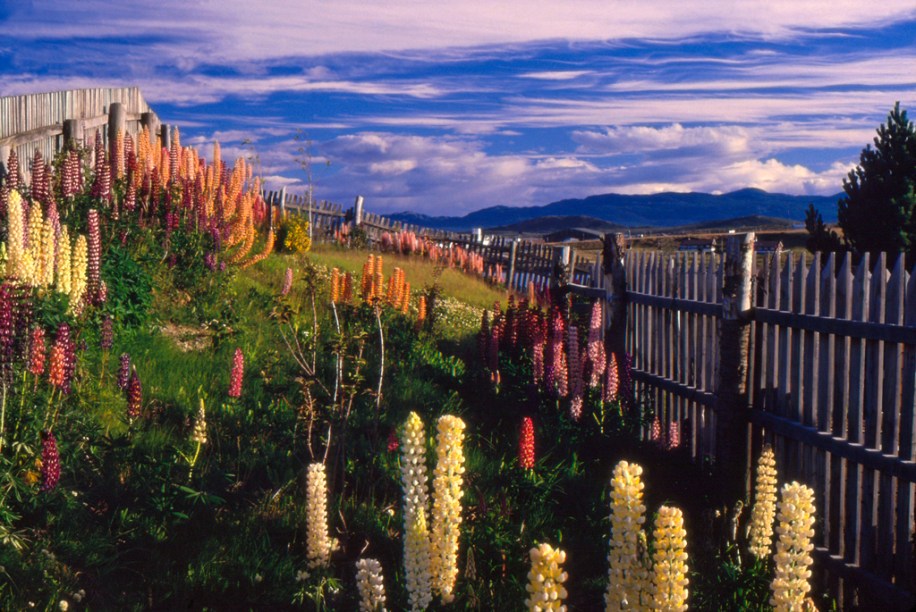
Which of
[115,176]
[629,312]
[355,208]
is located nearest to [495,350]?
[629,312]

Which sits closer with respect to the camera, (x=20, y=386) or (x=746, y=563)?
(x=746, y=563)

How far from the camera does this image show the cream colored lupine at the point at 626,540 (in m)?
2.69

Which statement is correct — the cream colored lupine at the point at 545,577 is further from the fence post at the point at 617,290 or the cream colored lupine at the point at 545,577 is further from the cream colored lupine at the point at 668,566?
the fence post at the point at 617,290

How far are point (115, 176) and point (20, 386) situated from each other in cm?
568

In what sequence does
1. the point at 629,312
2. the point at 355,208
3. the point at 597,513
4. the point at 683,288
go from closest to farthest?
the point at 597,513 → the point at 683,288 → the point at 629,312 → the point at 355,208

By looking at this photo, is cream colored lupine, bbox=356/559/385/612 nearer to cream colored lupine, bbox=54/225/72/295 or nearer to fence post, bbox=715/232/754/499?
fence post, bbox=715/232/754/499

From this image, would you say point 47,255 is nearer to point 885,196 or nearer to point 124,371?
point 124,371

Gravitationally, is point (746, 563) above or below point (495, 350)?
below

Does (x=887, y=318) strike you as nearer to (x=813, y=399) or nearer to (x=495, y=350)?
(x=813, y=399)

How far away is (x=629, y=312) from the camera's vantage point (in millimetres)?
9367

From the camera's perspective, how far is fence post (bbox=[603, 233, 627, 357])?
369 inches

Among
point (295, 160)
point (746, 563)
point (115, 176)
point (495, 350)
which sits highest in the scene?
point (295, 160)

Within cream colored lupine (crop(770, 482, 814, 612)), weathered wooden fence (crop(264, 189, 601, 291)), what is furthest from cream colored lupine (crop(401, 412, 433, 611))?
weathered wooden fence (crop(264, 189, 601, 291))

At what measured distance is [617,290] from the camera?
30.9 ft
